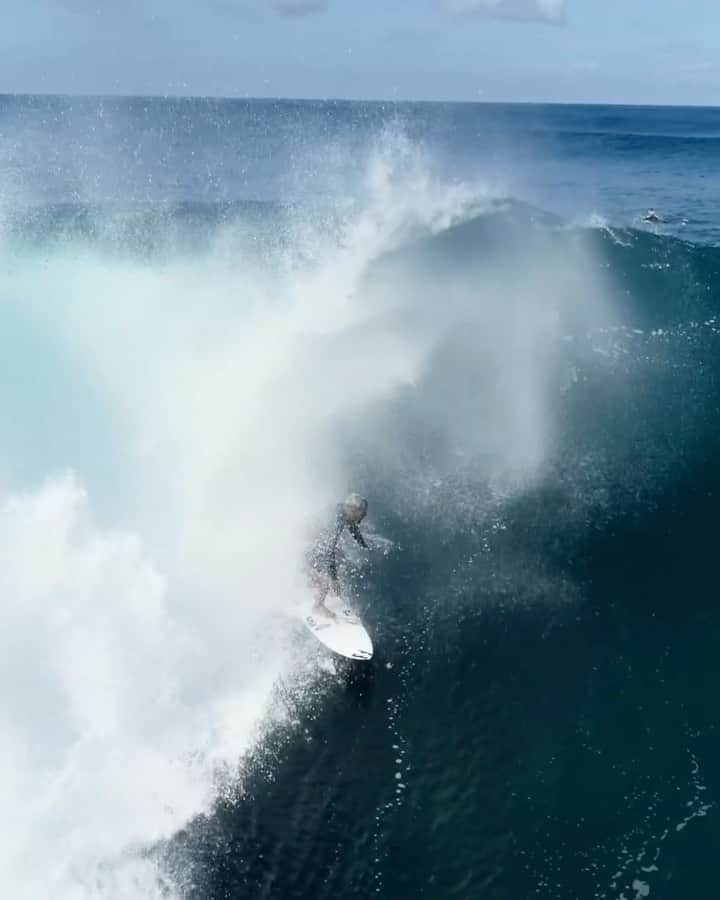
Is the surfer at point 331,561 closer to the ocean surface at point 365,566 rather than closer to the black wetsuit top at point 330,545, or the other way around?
the black wetsuit top at point 330,545

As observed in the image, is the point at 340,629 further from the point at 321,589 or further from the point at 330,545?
the point at 330,545

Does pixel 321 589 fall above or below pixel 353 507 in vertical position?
below

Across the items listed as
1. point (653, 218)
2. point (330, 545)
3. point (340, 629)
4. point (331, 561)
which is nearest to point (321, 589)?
point (331, 561)

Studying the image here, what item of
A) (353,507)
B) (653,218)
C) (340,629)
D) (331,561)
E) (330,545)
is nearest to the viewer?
(340,629)

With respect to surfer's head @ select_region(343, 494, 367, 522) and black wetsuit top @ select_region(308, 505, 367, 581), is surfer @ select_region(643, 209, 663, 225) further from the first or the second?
surfer's head @ select_region(343, 494, 367, 522)

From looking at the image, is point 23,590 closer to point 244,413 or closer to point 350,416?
point 244,413

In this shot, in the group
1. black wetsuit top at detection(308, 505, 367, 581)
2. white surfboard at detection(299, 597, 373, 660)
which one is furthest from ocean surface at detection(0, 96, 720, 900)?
black wetsuit top at detection(308, 505, 367, 581)

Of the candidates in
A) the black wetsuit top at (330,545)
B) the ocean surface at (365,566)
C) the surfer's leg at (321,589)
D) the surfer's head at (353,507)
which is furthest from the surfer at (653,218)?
the surfer's leg at (321,589)
